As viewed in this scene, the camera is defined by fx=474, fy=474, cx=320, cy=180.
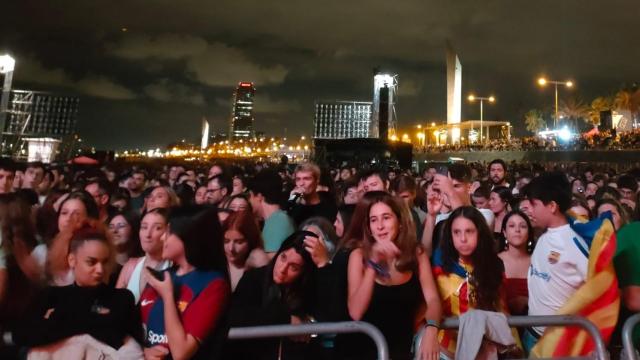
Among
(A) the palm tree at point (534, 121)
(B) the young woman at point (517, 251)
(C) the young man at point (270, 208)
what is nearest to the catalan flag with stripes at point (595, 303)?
(B) the young woman at point (517, 251)

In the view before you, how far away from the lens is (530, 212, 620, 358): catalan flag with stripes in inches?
140

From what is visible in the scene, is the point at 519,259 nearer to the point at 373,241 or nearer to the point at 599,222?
the point at 599,222

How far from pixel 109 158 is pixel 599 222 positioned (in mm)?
30511

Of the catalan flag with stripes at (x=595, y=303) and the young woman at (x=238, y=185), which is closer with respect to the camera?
the catalan flag with stripes at (x=595, y=303)

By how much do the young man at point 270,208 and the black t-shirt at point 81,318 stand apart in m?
2.20

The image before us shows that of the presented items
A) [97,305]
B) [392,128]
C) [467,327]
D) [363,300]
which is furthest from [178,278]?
[392,128]

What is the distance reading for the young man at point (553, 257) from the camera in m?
3.79

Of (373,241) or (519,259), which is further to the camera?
(519,259)

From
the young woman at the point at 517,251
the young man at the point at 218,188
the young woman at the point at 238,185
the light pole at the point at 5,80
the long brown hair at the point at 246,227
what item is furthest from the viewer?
the light pole at the point at 5,80

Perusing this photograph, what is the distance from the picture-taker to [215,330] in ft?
8.85

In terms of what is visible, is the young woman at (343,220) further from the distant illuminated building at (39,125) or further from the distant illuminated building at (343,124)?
the distant illuminated building at (343,124)

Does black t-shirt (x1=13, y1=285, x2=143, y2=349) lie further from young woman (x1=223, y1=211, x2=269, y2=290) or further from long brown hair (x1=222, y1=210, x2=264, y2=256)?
long brown hair (x1=222, y1=210, x2=264, y2=256)

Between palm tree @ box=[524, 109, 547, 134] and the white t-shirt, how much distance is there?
111404 millimetres

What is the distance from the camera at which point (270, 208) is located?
5652 mm
